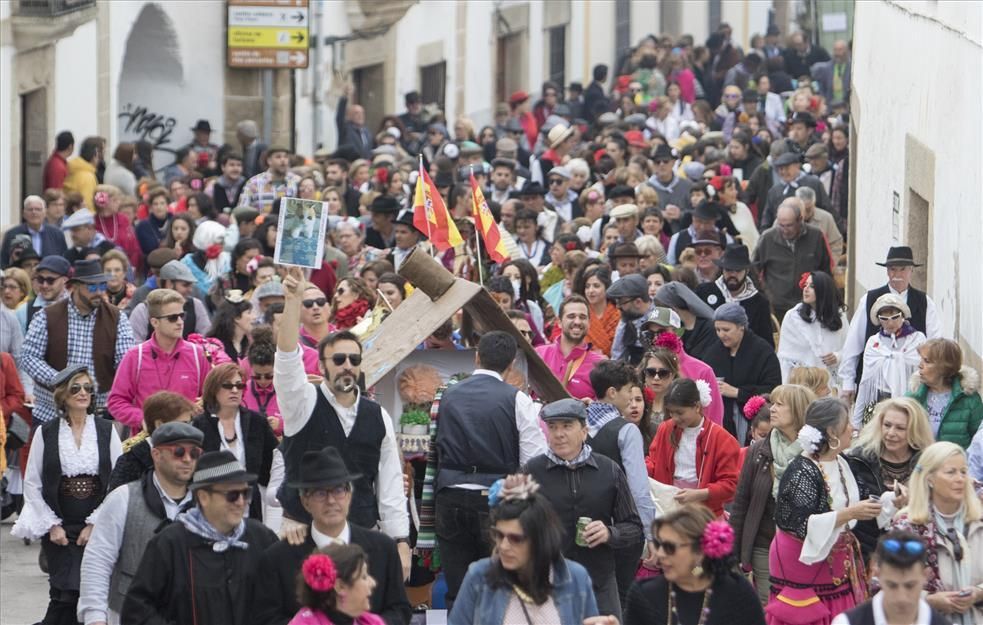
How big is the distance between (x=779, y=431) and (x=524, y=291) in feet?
16.7

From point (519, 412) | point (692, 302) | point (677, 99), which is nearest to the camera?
point (519, 412)

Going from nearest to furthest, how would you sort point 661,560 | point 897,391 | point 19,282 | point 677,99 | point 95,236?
point 661,560, point 897,391, point 19,282, point 95,236, point 677,99

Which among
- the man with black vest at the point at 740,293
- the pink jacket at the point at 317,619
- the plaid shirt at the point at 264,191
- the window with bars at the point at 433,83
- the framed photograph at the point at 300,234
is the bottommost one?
the pink jacket at the point at 317,619

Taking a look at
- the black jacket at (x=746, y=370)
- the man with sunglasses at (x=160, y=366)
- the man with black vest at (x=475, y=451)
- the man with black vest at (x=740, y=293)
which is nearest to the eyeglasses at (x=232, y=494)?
the man with black vest at (x=475, y=451)

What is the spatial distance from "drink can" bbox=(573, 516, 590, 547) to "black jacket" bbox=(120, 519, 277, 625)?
1.56 m

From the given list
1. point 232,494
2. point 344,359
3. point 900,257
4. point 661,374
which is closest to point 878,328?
point 900,257

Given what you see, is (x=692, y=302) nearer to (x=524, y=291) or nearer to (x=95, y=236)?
(x=524, y=291)

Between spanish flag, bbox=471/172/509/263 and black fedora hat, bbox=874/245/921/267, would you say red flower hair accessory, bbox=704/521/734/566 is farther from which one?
spanish flag, bbox=471/172/509/263

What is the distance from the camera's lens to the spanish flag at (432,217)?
13.8 metres

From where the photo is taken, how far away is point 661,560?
7.86 metres

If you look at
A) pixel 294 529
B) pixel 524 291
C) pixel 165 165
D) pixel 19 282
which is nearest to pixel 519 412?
pixel 294 529

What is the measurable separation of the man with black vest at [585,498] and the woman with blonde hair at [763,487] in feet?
2.48

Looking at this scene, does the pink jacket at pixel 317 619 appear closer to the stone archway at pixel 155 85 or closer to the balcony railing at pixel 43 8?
the balcony railing at pixel 43 8

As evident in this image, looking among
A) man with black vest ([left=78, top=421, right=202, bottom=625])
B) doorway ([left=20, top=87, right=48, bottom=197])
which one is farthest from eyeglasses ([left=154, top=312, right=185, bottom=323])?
doorway ([left=20, top=87, right=48, bottom=197])
